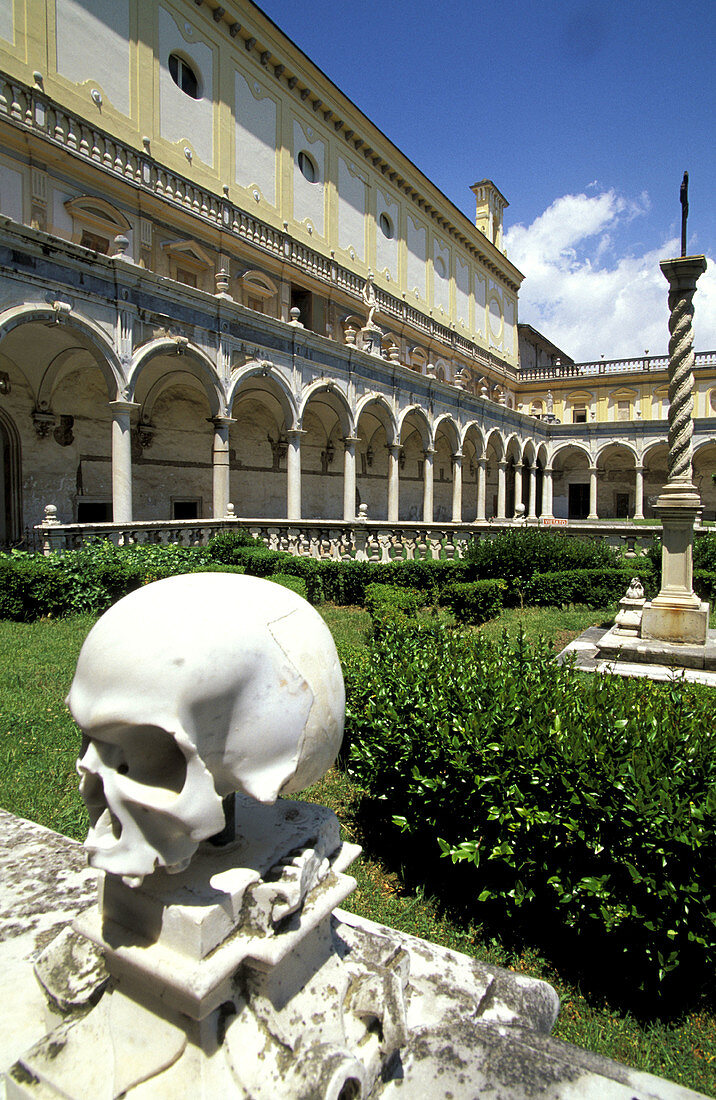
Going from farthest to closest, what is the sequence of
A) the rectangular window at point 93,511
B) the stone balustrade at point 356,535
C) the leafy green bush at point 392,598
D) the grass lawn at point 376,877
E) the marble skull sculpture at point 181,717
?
the rectangular window at point 93,511, the stone balustrade at point 356,535, the leafy green bush at point 392,598, the grass lawn at point 376,877, the marble skull sculpture at point 181,717

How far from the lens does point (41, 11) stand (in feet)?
50.6

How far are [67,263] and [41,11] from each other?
8.67m

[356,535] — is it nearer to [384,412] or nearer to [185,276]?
[384,412]

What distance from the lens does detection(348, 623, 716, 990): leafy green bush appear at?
255 centimetres

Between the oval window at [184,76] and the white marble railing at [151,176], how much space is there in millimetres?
3633

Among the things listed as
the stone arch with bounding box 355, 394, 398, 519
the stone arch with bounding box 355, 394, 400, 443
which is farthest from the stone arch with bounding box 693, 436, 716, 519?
the stone arch with bounding box 355, 394, 400, 443

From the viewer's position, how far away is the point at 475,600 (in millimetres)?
10273

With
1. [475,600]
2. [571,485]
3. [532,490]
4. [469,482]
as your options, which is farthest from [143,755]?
[571,485]

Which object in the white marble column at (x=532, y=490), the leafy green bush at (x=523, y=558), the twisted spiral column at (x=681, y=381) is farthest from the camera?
the white marble column at (x=532, y=490)

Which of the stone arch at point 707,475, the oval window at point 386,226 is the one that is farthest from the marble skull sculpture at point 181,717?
the stone arch at point 707,475

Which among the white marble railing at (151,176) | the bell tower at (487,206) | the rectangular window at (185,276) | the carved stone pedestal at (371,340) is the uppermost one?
the bell tower at (487,206)

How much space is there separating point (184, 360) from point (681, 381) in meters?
11.9

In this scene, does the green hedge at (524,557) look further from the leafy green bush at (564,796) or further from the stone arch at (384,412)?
the stone arch at (384,412)

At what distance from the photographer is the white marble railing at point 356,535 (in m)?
14.1
